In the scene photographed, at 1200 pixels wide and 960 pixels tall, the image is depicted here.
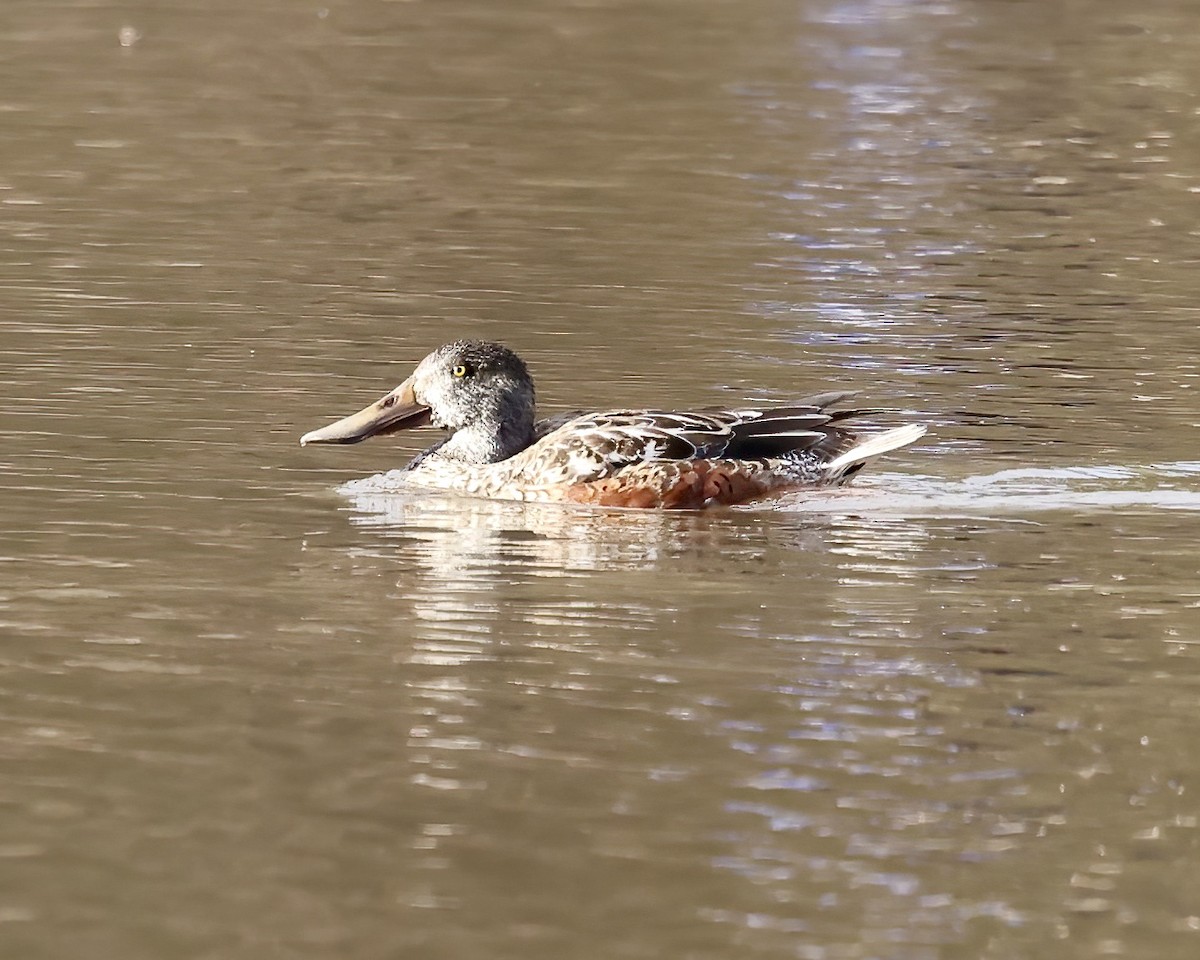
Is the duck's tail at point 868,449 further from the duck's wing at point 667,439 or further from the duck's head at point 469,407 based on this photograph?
the duck's head at point 469,407

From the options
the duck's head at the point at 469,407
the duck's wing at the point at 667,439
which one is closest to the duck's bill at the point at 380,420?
the duck's head at the point at 469,407

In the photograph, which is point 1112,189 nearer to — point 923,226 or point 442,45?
point 923,226

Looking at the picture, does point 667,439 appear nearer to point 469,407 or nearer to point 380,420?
point 469,407

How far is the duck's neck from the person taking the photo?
10016 millimetres

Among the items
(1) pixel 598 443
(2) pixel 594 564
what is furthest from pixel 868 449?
(2) pixel 594 564

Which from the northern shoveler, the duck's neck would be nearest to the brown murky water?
the northern shoveler

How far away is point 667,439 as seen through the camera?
943 cm

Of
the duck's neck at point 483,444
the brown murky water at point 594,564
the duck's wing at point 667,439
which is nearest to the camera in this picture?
the brown murky water at point 594,564

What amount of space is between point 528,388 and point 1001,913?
17.0 feet

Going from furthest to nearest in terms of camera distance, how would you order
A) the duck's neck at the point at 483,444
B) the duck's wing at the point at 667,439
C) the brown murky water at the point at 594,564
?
the duck's neck at the point at 483,444, the duck's wing at the point at 667,439, the brown murky water at the point at 594,564

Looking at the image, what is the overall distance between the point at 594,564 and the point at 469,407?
181 cm

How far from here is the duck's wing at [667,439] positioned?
372 inches

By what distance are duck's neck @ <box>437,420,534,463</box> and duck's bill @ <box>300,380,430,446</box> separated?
262 mm

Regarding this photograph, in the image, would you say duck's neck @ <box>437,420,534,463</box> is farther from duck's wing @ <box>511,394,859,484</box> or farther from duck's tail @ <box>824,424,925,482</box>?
duck's tail @ <box>824,424,925,482</box>
